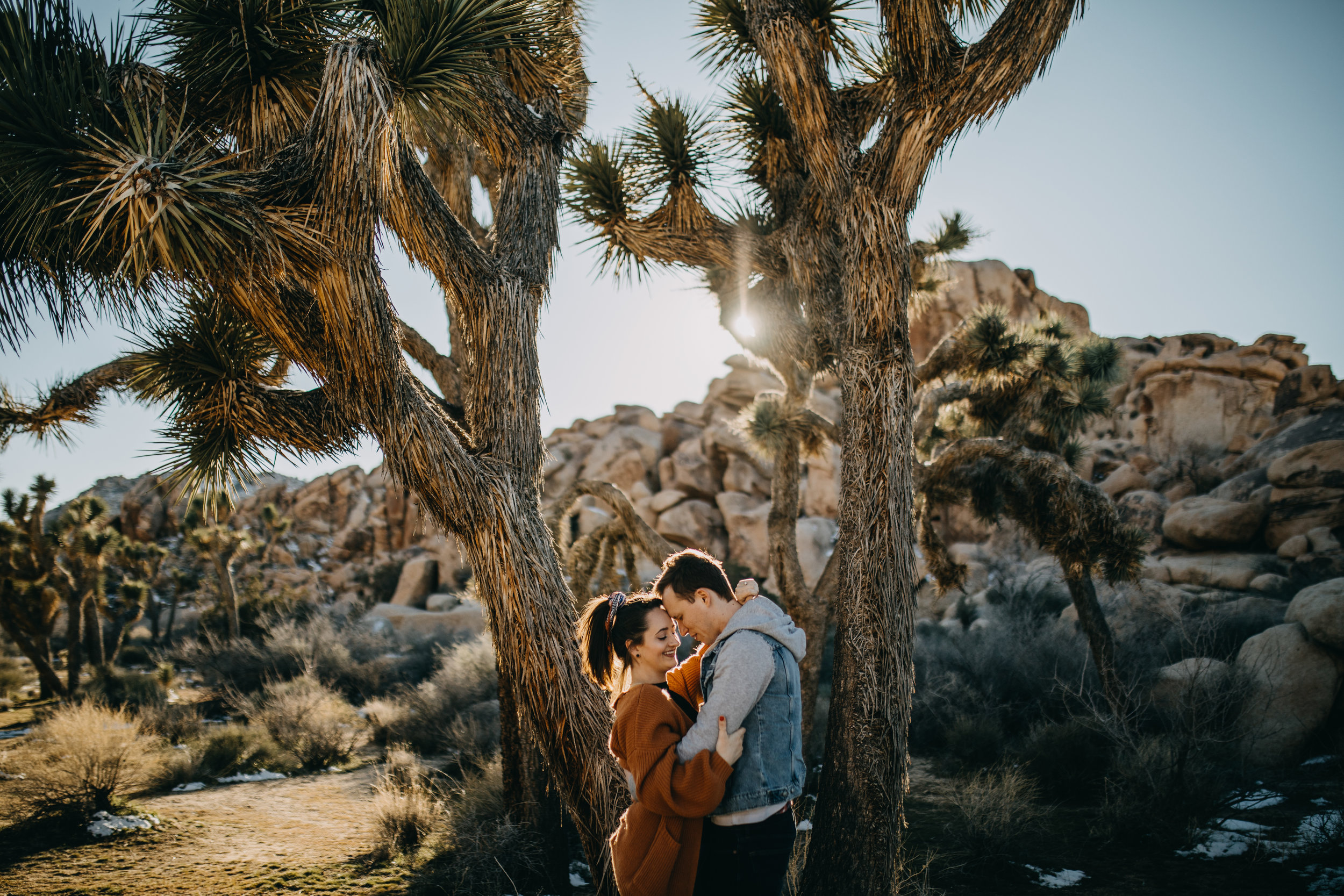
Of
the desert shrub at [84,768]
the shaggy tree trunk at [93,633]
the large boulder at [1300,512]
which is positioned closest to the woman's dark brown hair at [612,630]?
the desert shrub at [84,768]

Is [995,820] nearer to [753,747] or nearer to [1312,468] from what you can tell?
[753,747]

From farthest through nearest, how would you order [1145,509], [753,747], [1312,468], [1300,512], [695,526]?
[695,526], [1145,509], [1312,468], [1300,512], [753,747]

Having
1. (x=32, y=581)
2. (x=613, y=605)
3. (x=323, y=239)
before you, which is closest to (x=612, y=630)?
(x=613, y=605)

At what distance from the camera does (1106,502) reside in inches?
273

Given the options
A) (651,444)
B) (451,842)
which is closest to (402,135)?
(451,842)

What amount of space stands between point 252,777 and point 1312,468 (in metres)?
20.8

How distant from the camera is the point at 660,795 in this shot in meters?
1.95

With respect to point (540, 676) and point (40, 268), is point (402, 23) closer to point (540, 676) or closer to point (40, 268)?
point (40, 268)

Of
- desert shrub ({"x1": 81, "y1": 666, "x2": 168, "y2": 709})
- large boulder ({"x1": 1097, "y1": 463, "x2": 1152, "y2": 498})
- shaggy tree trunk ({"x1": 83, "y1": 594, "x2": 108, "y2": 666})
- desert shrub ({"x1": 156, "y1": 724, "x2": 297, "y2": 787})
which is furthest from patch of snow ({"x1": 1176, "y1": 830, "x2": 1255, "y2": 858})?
shaggy tree trunk ({"x1": 83, "y1": 594, "x2": 108, "y2": 666})

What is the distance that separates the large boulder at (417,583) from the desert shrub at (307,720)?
13811 mm

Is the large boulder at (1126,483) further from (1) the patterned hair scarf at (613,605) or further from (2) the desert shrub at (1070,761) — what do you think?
(1) the patterned hair scarf at (613,605)

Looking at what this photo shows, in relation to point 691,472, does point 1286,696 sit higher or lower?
lower

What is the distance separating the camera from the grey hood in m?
2.11

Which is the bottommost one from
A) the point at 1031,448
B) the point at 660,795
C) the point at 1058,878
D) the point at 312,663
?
the point at 1058,878
